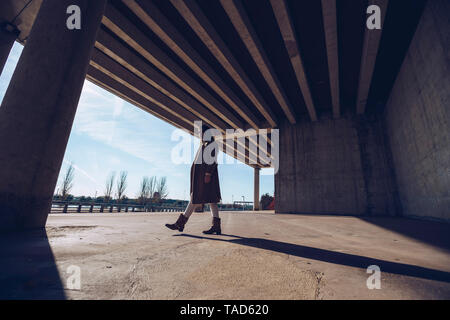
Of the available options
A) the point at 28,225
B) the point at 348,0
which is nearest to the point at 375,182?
the point at 348,0

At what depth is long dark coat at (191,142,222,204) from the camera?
133 inches

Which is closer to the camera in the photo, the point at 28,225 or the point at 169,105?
the point at 28,225

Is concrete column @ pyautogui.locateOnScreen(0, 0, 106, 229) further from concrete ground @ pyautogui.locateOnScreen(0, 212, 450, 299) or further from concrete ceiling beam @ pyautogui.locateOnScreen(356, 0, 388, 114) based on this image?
concrete ceiling beam @ pyautogui.locateOnScreen(356, 0, 388, 114)

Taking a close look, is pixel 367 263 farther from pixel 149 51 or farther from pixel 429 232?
pixel 149 51

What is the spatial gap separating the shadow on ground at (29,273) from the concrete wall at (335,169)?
11808mm

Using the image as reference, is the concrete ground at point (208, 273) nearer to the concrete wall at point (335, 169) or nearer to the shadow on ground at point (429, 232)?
the shadow on ground at point (429, 232)

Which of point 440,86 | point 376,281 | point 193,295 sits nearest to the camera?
point 193,295

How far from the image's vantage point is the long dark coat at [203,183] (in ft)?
11.1

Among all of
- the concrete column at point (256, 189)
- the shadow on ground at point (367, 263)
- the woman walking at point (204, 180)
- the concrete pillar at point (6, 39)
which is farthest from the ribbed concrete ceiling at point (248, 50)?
the concrete column at point (256, 189)

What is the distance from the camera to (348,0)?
612cm

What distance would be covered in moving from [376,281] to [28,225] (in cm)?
405

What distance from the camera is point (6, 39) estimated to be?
15.8 feet

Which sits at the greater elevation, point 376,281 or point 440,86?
point 440,86

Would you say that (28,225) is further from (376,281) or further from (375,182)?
(375,182)
